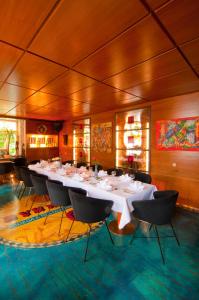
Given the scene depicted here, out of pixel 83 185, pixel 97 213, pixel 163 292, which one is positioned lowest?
pixel 163 292

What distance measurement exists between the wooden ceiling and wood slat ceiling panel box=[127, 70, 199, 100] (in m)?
0.02

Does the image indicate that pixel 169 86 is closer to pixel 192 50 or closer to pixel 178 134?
pixel 178 134

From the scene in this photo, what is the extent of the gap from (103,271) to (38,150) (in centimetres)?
685

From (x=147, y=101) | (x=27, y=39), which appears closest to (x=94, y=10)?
(x=27, y=39)

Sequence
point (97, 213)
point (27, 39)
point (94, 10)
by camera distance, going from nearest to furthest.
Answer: point (94, 10) < point (27, 39) < point (97, 213)

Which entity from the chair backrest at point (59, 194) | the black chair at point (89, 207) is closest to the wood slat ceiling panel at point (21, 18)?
the black chair at point (89, 207)

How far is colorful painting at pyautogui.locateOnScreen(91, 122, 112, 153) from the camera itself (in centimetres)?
587

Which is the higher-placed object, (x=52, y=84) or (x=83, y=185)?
(x=52, y=84)

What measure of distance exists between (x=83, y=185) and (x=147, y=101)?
117 inches

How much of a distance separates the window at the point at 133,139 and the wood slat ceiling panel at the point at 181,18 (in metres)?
3.04

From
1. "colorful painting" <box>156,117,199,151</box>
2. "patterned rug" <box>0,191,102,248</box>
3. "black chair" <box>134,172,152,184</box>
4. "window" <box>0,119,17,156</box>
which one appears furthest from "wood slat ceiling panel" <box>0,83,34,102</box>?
"window" <box>0,119,17,156</box>

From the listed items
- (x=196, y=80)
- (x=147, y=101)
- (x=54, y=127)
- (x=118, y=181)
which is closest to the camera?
(x=196, y=80)

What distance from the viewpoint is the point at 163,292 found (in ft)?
5.88

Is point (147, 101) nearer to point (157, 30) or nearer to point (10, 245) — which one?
point (157, 30)
